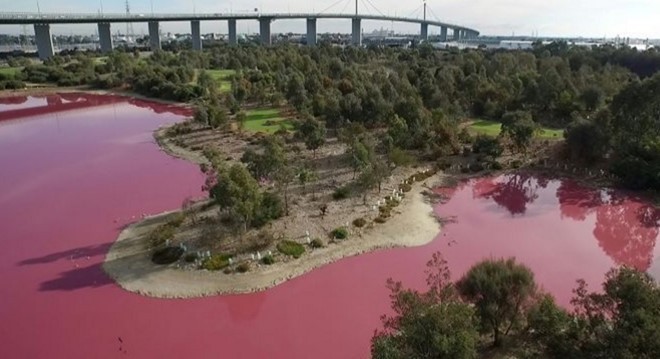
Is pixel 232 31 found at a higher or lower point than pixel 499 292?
higher

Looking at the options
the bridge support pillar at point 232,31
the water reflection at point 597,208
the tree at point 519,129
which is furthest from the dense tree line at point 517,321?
the bridge support pillar at point 232,31

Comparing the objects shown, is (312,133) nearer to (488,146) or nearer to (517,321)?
(488,146)

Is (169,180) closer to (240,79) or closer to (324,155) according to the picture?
(324,155)

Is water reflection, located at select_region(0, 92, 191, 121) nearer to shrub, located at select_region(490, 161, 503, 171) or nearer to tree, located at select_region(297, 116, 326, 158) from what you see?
tree, located at select_region(297, 116, 326, 158)

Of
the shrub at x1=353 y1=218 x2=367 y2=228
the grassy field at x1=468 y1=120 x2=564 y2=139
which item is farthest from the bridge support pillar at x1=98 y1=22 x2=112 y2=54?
the shrub at x1=353 y1=218 x2=367 y2=228

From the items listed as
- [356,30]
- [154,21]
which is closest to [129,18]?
[154,21]
